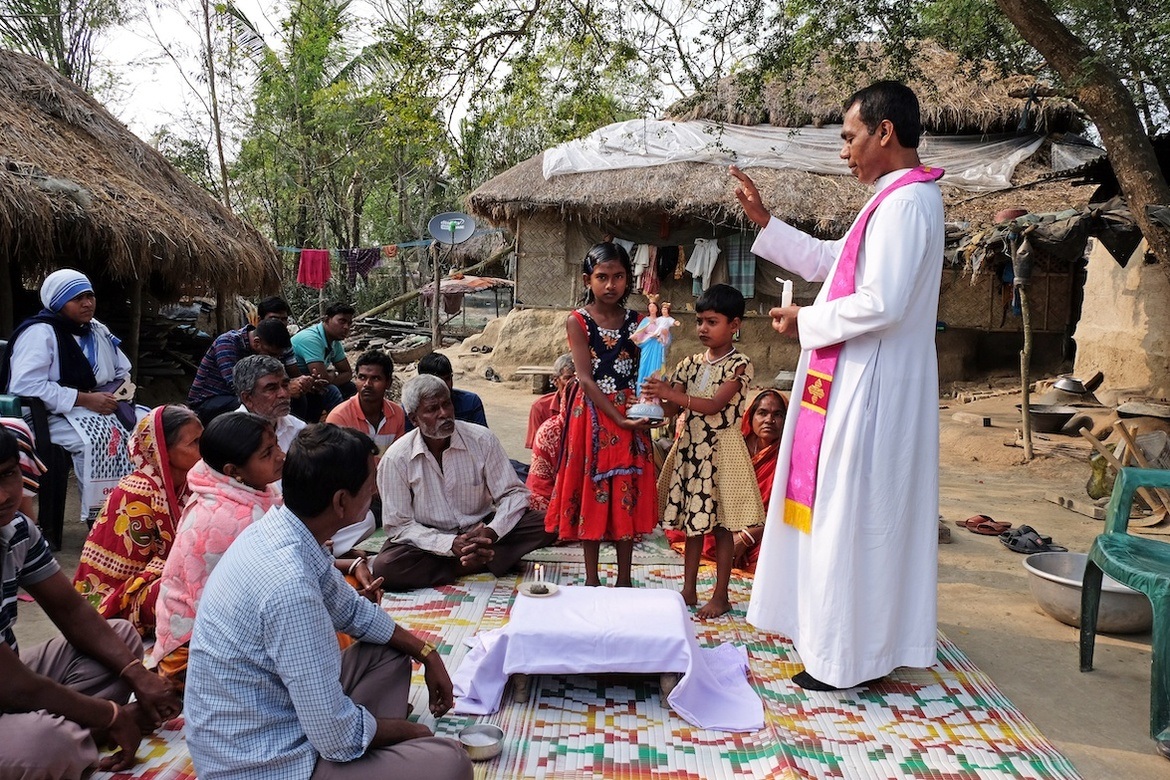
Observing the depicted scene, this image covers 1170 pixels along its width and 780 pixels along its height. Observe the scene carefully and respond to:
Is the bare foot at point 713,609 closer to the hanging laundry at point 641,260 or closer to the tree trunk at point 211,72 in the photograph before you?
the hanging laundry at point 641,260

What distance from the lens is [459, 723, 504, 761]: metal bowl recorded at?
2660mm

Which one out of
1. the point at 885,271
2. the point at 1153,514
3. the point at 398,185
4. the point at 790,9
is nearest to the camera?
the point at 885,271

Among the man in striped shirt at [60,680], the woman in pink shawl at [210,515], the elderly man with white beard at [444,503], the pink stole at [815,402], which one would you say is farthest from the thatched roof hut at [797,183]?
the man in striped shirt at [60,680]

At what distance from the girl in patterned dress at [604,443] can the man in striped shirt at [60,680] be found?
5.97 feet

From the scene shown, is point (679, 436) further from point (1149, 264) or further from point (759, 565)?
point (1149, 264)

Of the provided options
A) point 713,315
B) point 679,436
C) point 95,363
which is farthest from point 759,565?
point 95,363

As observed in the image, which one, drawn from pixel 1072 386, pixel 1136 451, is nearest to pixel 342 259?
pixel 1072 386

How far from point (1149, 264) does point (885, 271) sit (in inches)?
314

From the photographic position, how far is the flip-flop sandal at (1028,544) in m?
5.32

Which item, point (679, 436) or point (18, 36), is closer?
point (679, 436)

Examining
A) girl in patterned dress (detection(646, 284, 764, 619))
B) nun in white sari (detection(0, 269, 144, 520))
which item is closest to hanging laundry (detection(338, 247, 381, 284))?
nun in white sari (detection(0, 269, 144, 520))

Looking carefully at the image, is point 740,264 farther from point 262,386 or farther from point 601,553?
point 262,386

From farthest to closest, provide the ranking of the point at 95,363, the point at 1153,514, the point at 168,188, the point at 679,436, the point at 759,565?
the point at 168,188 < the point at 1153,514 < the point at 95,363 < the point at 679,436 < the point at 759,565

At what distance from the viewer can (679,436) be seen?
4.11m
